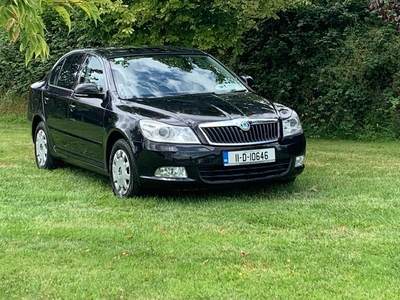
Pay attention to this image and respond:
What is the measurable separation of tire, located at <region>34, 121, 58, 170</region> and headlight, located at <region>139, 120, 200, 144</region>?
261cm

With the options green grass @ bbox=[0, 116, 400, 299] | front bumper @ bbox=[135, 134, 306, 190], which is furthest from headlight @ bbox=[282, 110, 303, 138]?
green grass @ bbox=[0, 116, 400, 299]

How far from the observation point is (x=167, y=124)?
6.03 meters

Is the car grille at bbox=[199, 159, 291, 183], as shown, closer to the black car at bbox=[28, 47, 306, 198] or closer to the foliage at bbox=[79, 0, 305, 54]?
the black car at bbox=[28, 47, 306, 198]

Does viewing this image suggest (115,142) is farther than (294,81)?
No

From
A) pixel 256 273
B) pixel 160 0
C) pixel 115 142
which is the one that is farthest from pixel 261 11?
pixel 256 273

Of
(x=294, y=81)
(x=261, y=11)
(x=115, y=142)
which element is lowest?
(x=294, y=81)

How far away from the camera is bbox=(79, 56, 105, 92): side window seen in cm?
711

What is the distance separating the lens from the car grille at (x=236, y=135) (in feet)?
19.6

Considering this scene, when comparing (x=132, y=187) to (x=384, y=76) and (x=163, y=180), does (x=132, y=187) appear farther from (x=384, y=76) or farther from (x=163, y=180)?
(x=384, y=76)

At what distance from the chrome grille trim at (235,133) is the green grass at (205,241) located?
23.1 inches

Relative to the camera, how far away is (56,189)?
695 cm

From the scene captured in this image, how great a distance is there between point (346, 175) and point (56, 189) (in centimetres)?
334

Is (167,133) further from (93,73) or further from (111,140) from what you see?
(93,73)

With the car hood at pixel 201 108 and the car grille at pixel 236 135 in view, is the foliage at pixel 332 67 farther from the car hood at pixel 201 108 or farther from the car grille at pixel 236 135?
the car grille at pixel 236 135
